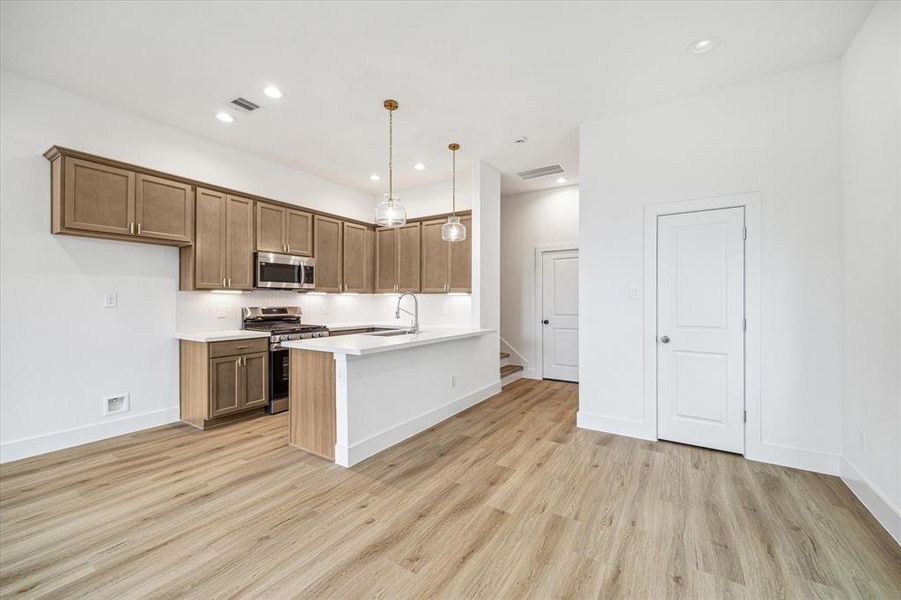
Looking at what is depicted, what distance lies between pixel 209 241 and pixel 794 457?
5619 mm

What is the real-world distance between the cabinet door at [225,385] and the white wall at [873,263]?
4.98 m

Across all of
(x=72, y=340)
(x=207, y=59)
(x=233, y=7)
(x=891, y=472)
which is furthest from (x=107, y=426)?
(x=891, y=472)

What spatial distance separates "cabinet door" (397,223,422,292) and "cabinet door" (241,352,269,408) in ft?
7.15

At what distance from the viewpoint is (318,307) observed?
18.5 feet

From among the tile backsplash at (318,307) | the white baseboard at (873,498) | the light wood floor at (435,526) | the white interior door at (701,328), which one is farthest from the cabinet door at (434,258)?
the white baseboard at (873,498)

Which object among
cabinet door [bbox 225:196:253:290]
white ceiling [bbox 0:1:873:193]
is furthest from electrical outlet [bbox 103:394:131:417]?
white ceiling [bbox 0:1:873:193]

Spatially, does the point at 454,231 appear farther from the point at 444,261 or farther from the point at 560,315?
the point at 560,315

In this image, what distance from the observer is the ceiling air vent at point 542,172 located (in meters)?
5.16

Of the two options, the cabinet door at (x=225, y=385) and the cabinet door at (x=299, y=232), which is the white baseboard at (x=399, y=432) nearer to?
the cabinet door at (x=225, y=385)

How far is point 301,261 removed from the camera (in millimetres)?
5000

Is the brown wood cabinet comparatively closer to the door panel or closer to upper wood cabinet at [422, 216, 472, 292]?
upper wood cabinet at [422, 216, 472, 292]

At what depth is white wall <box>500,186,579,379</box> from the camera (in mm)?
5996

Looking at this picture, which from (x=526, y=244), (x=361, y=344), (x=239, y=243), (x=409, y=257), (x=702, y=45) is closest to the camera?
(x=702, y=45)

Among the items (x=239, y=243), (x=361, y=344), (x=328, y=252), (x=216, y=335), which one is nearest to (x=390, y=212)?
(x=361, y=344)
